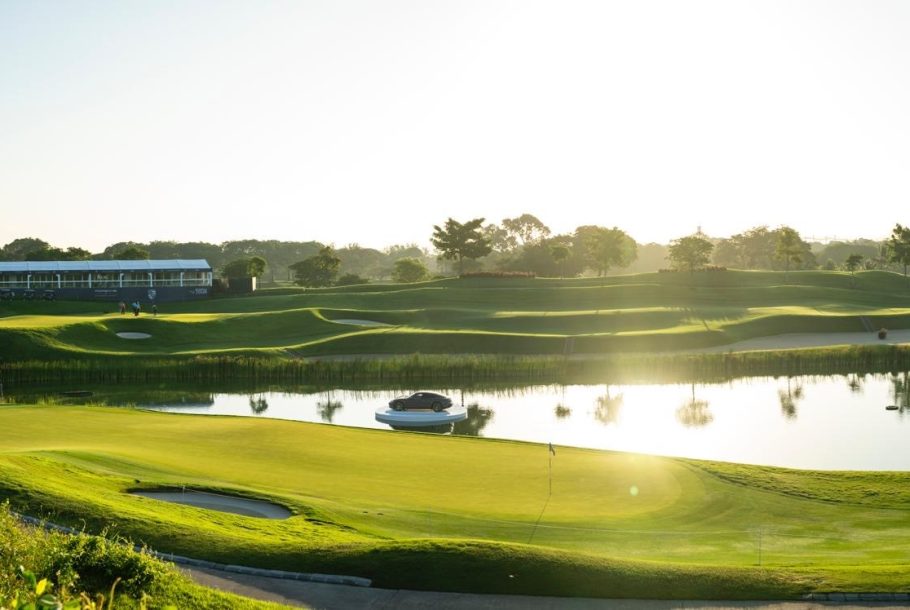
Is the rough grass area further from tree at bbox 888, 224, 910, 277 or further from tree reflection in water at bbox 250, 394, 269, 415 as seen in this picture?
tree at bbox 888, 224, 910, 277

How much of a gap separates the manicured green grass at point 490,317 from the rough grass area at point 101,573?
5904 centimetres

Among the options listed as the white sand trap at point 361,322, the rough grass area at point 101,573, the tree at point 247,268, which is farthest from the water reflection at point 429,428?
the tree at point 247,268

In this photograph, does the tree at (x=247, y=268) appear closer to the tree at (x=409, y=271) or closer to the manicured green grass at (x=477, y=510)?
the tree at (x=409, y=271)

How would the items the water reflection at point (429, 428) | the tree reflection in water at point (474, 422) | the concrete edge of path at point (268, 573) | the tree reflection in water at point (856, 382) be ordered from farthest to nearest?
the tree reflection in water at point (856, 382) → the water reflection at point (429, 428) → the tree reflection in water at point (474, 422) → the concrete edge of path at point (268, 573)

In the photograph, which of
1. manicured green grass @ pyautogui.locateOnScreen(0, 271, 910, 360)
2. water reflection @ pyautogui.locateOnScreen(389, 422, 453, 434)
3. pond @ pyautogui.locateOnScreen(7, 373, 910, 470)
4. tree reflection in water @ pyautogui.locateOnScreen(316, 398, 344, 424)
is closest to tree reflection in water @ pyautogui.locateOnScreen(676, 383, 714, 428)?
pond @ pyautogui.locateOnScreen(7, 373, 910, 470)

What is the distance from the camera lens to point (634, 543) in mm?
20875

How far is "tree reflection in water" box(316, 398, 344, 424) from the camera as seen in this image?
162 feet

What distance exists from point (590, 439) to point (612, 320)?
52.7 m

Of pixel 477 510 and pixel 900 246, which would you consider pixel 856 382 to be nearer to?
pixel 477 510

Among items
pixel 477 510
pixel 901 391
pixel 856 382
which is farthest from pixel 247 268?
pixel 477 510

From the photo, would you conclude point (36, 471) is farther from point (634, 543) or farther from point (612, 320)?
point (612, 320)

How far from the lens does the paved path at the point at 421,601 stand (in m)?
15.5

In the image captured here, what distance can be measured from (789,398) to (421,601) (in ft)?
143

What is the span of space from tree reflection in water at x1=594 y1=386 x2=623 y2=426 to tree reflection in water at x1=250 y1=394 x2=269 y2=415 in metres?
19.6
